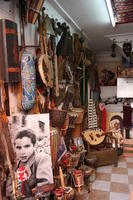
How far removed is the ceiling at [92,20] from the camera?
214cm

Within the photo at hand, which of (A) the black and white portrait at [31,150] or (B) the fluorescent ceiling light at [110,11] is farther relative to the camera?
(B) the fluorescent ceiling light at [110,11]

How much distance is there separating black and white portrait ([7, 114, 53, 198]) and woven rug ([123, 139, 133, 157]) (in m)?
2.85

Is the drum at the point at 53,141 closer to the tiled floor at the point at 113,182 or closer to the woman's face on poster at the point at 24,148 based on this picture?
the woman's face on poster at the point at 24,148

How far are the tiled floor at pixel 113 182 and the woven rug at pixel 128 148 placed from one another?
459mm

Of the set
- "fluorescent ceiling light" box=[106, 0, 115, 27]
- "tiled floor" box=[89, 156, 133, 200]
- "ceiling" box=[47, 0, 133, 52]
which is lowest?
"tiled floor" box=[89, 156, 133, 200]

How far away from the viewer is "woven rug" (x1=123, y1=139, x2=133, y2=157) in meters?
3.91

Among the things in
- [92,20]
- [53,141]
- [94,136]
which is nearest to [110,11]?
[92,20]

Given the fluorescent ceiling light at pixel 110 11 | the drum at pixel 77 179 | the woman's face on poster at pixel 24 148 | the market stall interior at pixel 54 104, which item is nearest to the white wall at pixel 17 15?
the market stall interior at pixel 54 104

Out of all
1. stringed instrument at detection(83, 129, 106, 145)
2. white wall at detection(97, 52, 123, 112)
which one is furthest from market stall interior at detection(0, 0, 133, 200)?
white wall at detection(97, 52, 123, 112)

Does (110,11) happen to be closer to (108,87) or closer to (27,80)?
(27,80)

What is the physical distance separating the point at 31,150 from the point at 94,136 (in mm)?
2102

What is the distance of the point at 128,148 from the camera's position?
399 centimetres

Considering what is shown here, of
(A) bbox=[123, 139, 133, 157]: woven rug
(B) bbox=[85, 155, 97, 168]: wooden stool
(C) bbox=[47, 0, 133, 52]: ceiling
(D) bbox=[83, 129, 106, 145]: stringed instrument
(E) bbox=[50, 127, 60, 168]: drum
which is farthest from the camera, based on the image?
(A) bbox=[123, 139, 133, 157]: woven rug

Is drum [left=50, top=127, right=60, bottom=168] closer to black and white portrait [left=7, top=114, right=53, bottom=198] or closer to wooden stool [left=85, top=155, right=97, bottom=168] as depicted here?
black and white portrait [left=7, top=114, right=53, bottom=198]
